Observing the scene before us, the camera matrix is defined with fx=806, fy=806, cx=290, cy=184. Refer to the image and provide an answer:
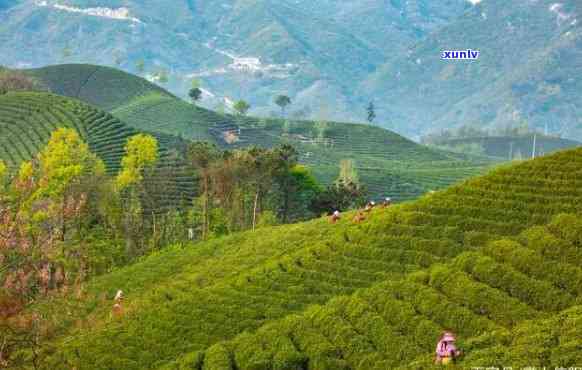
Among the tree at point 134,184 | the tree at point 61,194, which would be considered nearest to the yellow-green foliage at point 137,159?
the tree at point 134,184

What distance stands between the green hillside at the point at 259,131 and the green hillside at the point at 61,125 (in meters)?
32.1

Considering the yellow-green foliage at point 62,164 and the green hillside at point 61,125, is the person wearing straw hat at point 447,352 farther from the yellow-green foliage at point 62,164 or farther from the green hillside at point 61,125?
the green hillside at point 61,125

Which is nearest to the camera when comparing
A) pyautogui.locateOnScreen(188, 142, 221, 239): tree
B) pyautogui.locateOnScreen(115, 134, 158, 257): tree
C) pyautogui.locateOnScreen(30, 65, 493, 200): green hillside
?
pyautogui.locateOnScreen(188, 142, 221, 239): tree

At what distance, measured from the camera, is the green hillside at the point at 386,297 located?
920 inches

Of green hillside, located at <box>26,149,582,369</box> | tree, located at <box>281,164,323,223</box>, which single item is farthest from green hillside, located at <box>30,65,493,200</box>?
green hillside, located at <box>26,149,582,369</box>

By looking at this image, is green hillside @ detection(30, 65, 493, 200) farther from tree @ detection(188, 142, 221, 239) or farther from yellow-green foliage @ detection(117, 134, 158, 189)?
tree @ detection(188, 142, 221, 239)

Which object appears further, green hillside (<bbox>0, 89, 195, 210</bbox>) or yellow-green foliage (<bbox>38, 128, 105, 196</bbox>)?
green hillside (<bbox>0, 89, 195, 210</bbox>)

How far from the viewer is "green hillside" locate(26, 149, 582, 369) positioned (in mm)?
23359

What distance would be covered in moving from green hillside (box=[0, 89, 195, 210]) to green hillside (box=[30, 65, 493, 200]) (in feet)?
105

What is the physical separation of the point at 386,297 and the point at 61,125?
218 ft

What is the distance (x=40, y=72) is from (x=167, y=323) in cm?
14101

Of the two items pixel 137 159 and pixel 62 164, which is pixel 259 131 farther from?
pixel 62 164

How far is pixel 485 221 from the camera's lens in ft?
98.9

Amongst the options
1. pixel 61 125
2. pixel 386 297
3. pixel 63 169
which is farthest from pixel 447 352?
pixel 61 125
